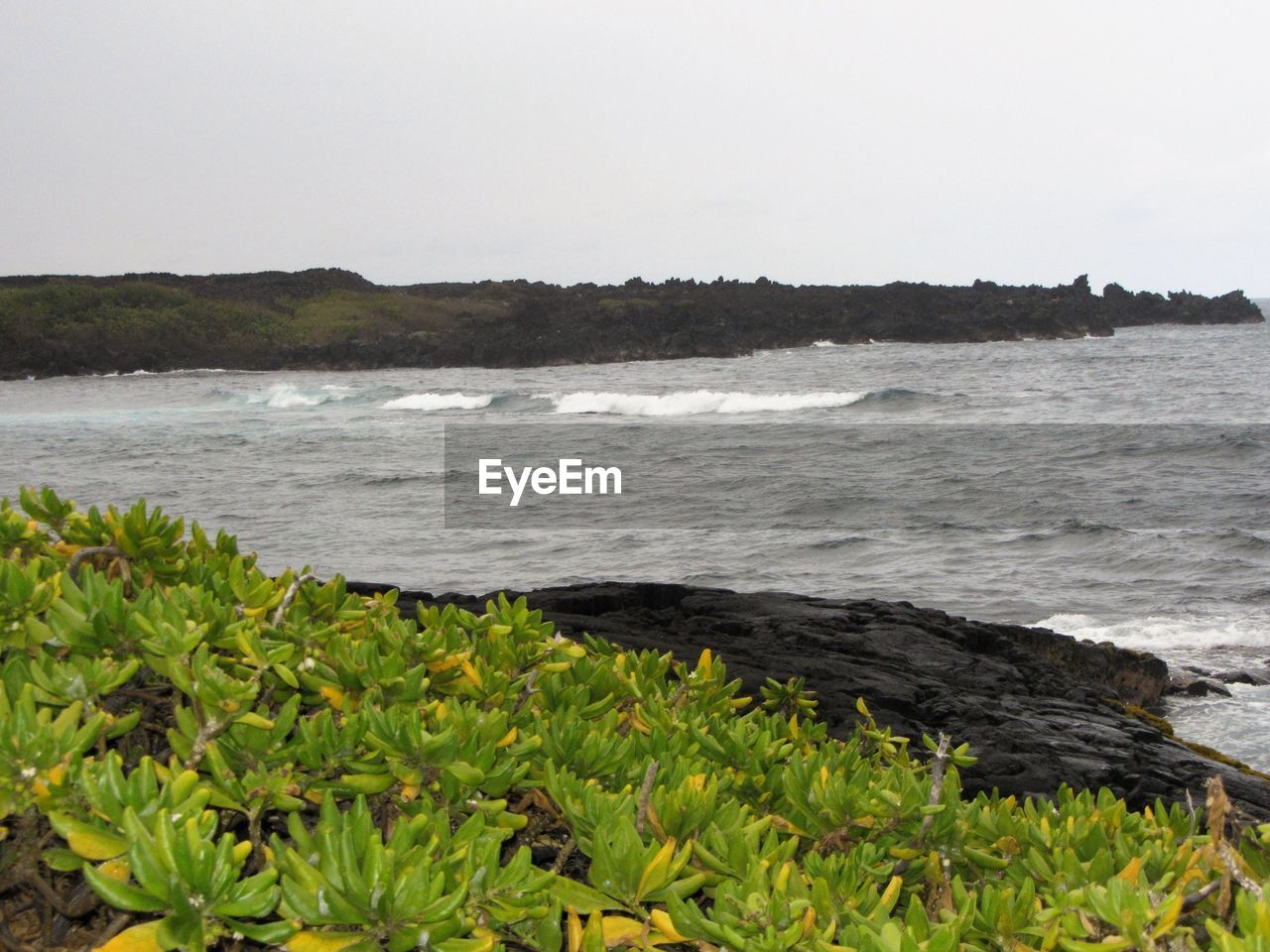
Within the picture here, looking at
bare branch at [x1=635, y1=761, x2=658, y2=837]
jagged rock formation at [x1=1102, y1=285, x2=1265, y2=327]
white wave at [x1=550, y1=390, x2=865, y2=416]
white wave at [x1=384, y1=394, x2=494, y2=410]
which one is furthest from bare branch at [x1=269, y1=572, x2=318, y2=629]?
jagged rock formation at [x1=1102, y1=285, x2=1265, y2=327]

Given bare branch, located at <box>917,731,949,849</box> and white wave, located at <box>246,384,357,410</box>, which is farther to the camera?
white wave, located at <box>246,384,357,410</box>

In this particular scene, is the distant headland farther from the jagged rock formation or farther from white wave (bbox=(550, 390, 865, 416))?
white wave (bbox=(550, 390, 865, 416))

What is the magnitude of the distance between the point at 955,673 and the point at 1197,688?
9.69 ft

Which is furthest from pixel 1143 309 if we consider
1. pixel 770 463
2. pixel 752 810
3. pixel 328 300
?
pixel 752 810

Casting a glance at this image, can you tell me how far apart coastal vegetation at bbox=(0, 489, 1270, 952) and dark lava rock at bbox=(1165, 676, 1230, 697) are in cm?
765

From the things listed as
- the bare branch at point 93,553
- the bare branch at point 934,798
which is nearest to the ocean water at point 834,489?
the bare branch at point 934,798

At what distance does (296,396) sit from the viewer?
5084 cm

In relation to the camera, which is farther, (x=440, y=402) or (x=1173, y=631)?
(x=440, y=402)

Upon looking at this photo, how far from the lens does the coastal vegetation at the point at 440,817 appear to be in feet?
4.44

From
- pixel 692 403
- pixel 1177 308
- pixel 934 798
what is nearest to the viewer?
pixel 934 798

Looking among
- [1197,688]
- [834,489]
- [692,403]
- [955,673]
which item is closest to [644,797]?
[955,673]

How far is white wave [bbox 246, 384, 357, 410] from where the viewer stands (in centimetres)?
4794

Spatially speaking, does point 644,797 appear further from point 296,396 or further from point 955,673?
point 296,396

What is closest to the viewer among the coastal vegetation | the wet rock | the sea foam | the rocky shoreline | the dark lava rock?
the coastal vegetation
